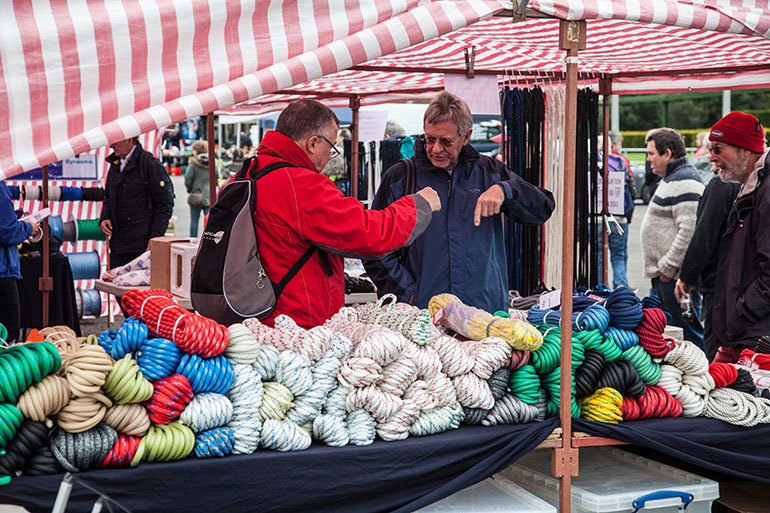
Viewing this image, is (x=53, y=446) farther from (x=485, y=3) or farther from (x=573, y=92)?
(x=573, y=92)

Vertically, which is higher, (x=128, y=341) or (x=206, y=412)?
(x=128, y=341)

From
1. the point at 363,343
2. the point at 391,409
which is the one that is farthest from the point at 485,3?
the point at 391,409

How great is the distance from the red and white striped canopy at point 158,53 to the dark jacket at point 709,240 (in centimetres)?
264

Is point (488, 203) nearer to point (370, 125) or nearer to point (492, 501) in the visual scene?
point (492, 501)

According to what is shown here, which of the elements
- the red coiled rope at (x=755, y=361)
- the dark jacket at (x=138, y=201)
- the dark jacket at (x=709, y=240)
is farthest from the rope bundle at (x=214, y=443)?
the dark jacket at (x=138, y=201)

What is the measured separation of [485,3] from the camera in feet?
7.63

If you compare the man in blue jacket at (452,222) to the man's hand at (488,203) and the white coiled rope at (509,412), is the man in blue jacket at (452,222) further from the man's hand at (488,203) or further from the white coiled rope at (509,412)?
the white coiled rope at (509,412)

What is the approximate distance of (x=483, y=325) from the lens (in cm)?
270

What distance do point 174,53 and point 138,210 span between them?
457cm

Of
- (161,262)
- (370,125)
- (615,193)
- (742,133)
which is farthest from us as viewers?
(370,125)

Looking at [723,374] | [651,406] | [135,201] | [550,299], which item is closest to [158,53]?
[550,299]

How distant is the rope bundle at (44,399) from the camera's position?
6.45 ft

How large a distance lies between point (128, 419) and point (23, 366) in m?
0.29

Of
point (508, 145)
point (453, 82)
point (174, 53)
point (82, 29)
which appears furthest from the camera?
point (508, 145)
